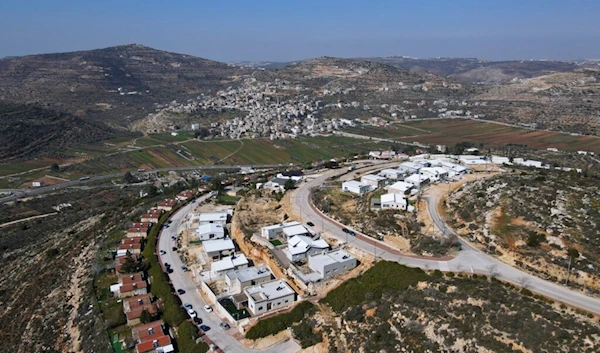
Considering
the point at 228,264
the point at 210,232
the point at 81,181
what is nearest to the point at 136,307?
the point at 228,264

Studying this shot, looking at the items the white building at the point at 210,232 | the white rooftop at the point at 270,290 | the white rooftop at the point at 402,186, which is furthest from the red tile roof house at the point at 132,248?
the white rooftop at the point at 402,186

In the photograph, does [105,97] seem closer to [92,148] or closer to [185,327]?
[92,148]

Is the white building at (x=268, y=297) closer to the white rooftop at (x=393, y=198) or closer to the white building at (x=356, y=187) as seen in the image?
the white rooftop at (x=393, y=198)

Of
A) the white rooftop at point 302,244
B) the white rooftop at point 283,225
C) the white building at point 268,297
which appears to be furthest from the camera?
the white rooftop at point 283,225

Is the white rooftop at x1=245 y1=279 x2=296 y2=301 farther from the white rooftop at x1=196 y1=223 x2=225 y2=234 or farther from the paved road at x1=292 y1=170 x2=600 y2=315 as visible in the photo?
the white rooftop at x1=196 y1=223 x2=225 y2=234

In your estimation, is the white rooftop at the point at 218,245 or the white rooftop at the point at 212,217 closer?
the white rooftop at the point at 218,245

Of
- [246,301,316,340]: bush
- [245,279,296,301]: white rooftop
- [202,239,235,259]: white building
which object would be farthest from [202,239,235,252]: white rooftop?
[246,301,316,340]: bush
